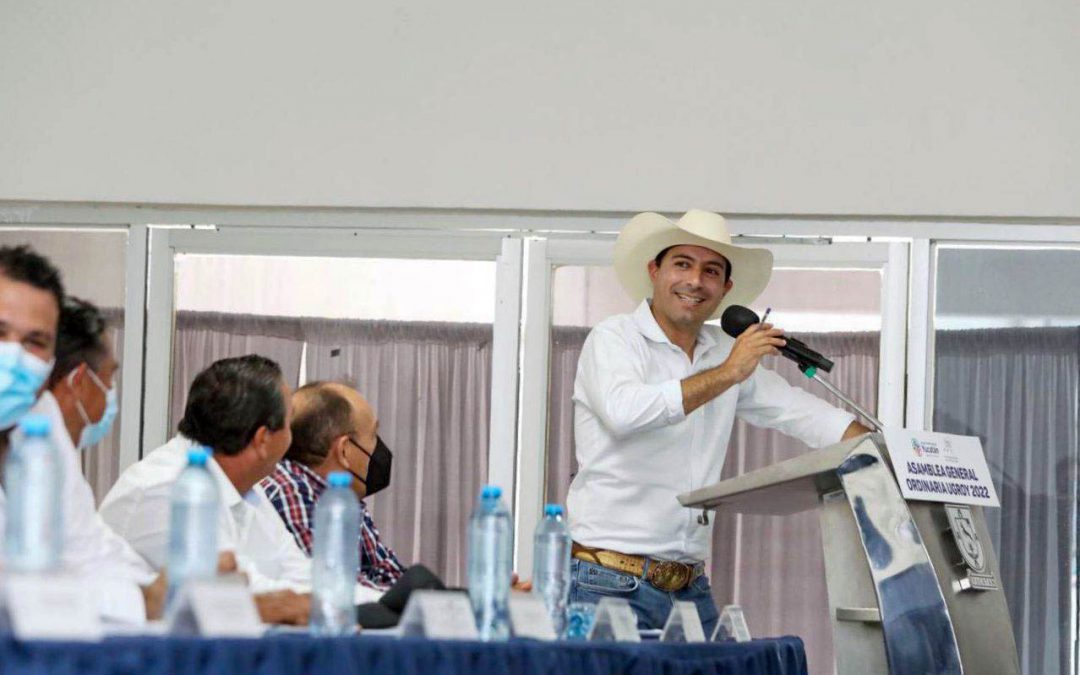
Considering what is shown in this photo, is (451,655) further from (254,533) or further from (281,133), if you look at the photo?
(281,133)

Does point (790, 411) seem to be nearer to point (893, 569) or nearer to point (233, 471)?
point (893, 569)

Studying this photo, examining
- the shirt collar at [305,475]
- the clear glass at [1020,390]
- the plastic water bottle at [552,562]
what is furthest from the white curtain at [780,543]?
the plastic water bottle at [552,562]

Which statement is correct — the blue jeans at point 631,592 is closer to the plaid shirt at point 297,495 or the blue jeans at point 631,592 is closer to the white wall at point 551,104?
the plaid shirt at point 297,495

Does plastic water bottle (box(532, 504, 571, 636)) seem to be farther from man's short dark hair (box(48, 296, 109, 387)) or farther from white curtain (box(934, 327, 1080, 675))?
white curtain (box(934, 327, 1080, 675))

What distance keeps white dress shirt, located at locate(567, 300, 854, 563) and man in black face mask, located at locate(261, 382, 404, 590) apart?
533 millimetres

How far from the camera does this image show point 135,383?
15.8ft

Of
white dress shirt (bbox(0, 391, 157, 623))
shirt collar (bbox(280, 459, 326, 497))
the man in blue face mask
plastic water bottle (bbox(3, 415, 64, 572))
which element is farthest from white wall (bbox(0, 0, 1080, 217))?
plastic water bottle (bbox(3, 415, 64, 572))

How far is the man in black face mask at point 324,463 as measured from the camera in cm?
366

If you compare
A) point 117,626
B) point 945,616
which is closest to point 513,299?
point 945,616

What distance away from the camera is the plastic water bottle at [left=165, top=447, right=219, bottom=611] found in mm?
2002

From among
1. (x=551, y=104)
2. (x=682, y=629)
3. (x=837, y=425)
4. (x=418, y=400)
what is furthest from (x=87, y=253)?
(x=682, y=629)

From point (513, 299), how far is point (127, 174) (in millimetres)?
1260

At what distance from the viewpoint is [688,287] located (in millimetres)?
4023

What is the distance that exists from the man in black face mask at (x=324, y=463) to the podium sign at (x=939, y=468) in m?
1.35
